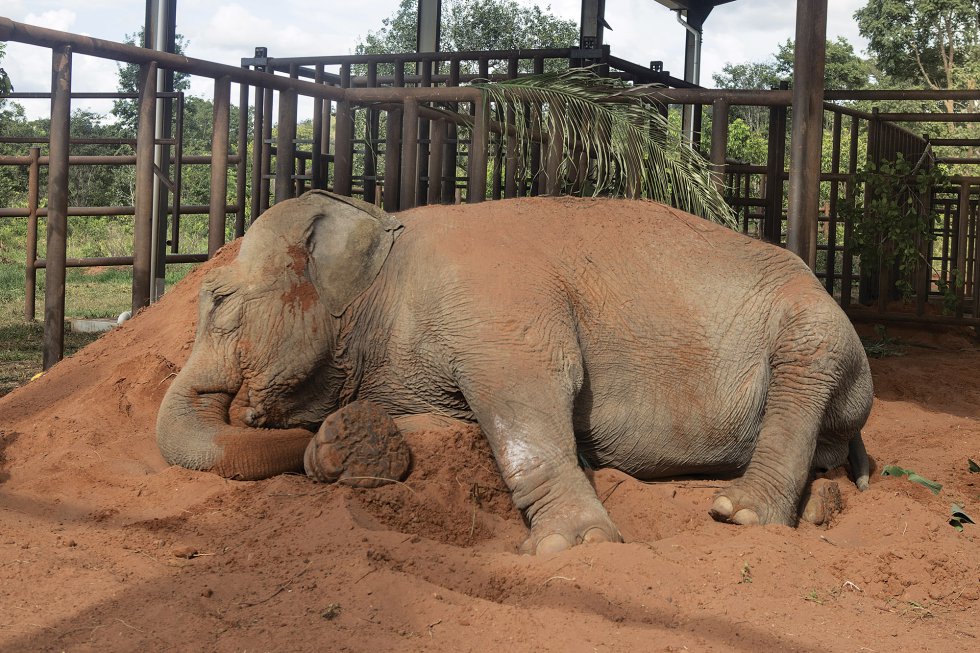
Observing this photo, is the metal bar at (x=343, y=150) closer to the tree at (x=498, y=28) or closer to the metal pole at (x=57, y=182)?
the metal pole at (x=57, y=182)

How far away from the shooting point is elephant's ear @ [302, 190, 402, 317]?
4156 mm

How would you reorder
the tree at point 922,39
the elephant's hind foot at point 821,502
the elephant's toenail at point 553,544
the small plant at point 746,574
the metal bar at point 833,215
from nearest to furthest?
the small plant at point 746,574
the elephant's toenail at point 553,544
the elephant's hind foot at point 821,502
the metal bar at point 833,215
the tree at point 922,39

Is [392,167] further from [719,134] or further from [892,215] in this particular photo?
[892,215]

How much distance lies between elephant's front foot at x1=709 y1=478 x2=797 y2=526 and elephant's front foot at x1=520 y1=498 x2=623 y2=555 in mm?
660

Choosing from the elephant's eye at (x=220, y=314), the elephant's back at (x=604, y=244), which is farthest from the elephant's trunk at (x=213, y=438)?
the elephant's back at (x=604, y=244)

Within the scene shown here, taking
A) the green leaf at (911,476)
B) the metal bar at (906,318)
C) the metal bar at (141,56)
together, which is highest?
the metal bar at (141,56)

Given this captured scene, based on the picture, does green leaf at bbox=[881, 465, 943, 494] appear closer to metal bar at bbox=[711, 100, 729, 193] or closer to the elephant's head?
metal bar at bbox=[711, 100, 729, 193]

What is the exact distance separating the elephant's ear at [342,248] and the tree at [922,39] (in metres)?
28.4

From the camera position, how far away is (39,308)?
1164 centimetres

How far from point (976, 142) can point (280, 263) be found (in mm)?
9928

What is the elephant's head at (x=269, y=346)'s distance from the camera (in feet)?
13.0

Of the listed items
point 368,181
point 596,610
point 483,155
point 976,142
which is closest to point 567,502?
point 596,610

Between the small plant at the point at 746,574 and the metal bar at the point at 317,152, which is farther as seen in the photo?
the metal bar at the point at 317,152

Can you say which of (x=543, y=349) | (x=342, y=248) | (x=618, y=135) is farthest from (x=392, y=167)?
(x=543, y=349)
